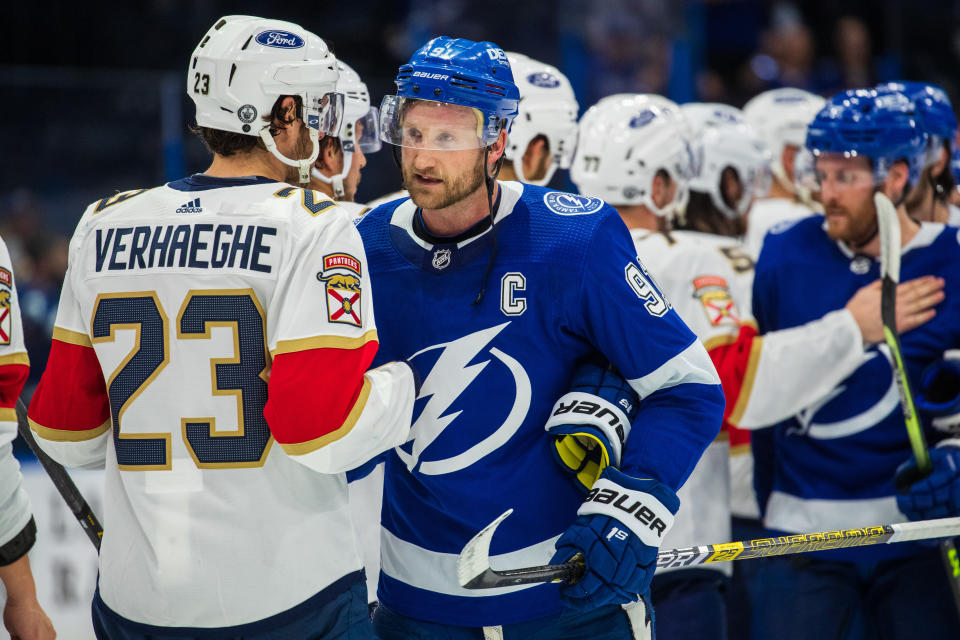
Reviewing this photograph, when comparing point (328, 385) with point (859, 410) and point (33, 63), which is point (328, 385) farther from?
point (33, 63)

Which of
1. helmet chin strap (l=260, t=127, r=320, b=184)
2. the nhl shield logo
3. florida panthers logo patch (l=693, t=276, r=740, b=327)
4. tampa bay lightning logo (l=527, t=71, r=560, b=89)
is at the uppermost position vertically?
helmet chin strap (l=260, t=127, r=320, b=184)

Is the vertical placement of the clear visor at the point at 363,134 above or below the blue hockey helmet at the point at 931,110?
below

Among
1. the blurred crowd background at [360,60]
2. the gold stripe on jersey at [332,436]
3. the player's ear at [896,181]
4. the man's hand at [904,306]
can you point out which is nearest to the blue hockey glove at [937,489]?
the man's hand at [904,306]

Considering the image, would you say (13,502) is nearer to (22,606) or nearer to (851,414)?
(22,606)

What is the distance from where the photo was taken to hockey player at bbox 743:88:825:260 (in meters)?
5.00

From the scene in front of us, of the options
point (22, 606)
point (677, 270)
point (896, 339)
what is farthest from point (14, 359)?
point (896, 339)

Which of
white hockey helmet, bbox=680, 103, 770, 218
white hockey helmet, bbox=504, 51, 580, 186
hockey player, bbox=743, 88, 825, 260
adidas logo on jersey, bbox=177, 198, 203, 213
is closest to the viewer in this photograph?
adidas logo on jersey, bbox=177, 198, 203, 213

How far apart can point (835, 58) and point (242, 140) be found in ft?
23.7

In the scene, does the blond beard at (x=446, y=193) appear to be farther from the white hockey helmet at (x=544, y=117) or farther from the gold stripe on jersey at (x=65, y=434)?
the white hockey helmet at (x=544, y=117)

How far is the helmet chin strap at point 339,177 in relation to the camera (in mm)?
2898

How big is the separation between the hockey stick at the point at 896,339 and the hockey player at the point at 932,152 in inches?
10.4

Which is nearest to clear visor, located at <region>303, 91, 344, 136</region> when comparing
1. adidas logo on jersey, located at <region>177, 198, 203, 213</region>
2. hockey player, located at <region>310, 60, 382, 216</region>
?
adidas logo on jersey, located at <region>177, 198, 203, 213</region>

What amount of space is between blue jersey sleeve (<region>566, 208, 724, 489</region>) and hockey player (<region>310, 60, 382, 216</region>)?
93 cm

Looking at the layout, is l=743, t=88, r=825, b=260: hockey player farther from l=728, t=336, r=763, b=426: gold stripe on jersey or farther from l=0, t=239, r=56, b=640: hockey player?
l=0, t=239, r=56, b=640: hockey player
